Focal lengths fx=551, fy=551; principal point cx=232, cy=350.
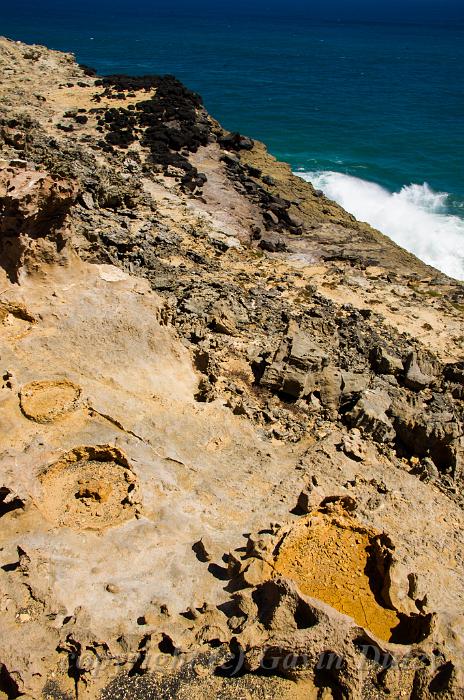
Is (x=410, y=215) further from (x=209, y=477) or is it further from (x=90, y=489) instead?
(x=90, y=489)

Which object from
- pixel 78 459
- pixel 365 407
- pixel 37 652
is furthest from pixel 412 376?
pixel 37 652

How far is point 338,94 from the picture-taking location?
7450 centimetres

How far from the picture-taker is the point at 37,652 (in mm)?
6754

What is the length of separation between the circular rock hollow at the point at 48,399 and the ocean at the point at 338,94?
3152 centimetres

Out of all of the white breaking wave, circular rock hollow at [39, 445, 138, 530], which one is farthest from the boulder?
the white breaking wave

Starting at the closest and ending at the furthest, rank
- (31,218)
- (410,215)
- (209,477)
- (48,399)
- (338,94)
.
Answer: (48,399)
(209,477)
(31,218)
(410,215)
(338,94)

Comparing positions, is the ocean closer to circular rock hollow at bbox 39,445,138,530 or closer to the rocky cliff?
the rocky cliff

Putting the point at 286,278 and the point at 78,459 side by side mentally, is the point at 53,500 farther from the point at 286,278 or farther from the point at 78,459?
the point at 286,278

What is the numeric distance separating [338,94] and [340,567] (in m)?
77.3

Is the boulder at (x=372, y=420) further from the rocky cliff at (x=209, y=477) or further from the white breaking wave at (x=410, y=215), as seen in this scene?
the white breaking wave at (x=410, y=215)

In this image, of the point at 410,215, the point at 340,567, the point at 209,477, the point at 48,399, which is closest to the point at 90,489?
the point at 48,399

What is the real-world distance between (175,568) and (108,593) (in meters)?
1.04

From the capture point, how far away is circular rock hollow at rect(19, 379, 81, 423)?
9750mm

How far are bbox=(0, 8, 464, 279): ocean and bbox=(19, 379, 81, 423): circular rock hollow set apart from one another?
31523 millimetres
